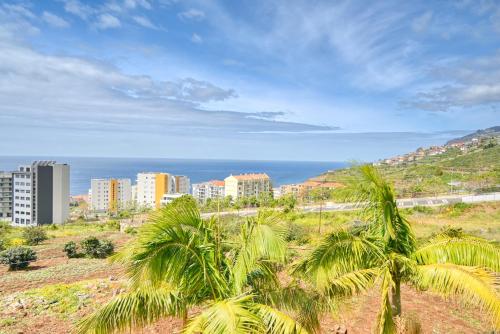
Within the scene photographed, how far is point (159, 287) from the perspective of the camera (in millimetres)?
4188

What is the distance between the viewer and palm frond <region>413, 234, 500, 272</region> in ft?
14.9

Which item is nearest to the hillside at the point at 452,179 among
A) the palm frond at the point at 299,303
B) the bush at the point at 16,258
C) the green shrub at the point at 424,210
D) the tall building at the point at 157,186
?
the green shrub at the point at 424,210

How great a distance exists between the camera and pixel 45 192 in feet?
198

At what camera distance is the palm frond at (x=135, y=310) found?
3.79 meters

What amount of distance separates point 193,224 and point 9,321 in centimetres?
553

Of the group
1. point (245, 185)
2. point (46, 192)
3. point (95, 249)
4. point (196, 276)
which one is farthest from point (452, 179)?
point (46, 192)

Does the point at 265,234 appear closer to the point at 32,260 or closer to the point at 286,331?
the point at 286,331

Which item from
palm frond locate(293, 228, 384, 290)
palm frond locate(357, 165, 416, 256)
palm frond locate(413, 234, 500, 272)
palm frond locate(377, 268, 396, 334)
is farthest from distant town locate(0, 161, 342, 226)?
palm frond locate(377, 268, 396, 334)

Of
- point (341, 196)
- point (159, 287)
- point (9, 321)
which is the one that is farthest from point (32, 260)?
point (341, 196)

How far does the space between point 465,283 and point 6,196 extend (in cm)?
7915

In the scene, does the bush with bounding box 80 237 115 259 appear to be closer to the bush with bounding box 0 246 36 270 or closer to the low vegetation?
the bush with bounding box 0 246 36 270

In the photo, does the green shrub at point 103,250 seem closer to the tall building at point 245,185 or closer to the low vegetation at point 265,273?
the low vegetation at point 265,273

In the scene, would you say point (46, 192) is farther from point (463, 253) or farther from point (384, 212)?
point (463, 253)

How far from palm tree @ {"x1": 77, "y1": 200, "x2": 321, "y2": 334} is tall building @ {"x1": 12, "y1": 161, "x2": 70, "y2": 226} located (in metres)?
62.9
